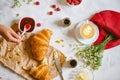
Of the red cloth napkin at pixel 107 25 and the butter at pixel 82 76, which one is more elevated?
the red cloth napkin at pixel 107 25

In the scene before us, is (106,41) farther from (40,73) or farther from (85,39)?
(40,73)

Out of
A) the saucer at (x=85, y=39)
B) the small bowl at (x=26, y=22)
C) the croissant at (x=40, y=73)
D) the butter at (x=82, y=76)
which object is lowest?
the butter at (x=82, y=76)

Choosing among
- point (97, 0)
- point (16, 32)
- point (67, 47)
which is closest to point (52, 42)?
point (67, 47)

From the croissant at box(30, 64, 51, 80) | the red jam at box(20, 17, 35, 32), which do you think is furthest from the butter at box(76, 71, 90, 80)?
the red jam at box(20, 17, 35, 32)

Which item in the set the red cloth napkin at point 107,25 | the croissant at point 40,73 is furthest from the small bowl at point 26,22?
the red cloth napkin at point 107,25

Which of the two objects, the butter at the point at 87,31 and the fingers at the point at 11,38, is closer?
the fingers at the point at 11,38

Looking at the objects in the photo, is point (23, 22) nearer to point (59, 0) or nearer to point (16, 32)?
point (16, 32)

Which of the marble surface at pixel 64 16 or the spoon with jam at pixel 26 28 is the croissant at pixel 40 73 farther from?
the spoon with jam at pixel 26 28

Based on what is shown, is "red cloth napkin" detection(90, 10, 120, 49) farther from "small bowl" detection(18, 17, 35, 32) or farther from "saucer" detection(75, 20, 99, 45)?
"small bowl" detection(18, 17, 35, 32)
